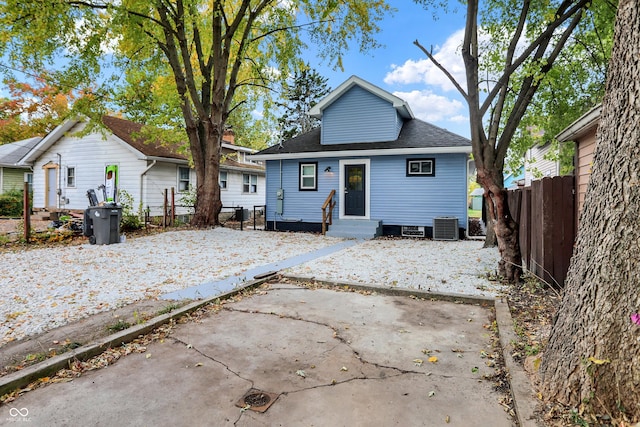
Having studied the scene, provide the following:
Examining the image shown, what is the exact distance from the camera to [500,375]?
265cm

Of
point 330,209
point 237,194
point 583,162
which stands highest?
point 237,194

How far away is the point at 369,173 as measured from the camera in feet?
40.5

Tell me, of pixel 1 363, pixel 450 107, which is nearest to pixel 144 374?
pixel 1 363

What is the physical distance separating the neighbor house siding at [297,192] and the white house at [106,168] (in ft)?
15.3

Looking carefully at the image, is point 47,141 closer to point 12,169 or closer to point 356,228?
point 12,169

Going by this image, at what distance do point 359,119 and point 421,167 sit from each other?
9.51 feet

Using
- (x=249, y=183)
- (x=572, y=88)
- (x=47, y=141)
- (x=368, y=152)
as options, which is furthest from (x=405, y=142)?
(x=47, y=141)

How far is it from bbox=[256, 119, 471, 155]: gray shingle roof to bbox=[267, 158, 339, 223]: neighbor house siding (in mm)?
462

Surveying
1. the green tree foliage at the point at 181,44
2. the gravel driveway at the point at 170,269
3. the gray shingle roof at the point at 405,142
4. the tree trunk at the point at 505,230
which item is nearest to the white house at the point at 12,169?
the green tree foliage at the point at 181,44

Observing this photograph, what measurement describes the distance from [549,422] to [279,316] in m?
2.72

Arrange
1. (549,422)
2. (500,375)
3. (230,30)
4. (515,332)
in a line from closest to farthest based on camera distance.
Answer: (549,422), (500,375), (515,332), (230,30)

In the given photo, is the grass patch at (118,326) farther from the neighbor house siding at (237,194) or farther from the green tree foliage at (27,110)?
the green tree foliage at (27,110)

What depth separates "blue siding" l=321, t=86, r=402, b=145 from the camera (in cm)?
1244

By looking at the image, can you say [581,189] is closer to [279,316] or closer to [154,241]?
[279,316]
